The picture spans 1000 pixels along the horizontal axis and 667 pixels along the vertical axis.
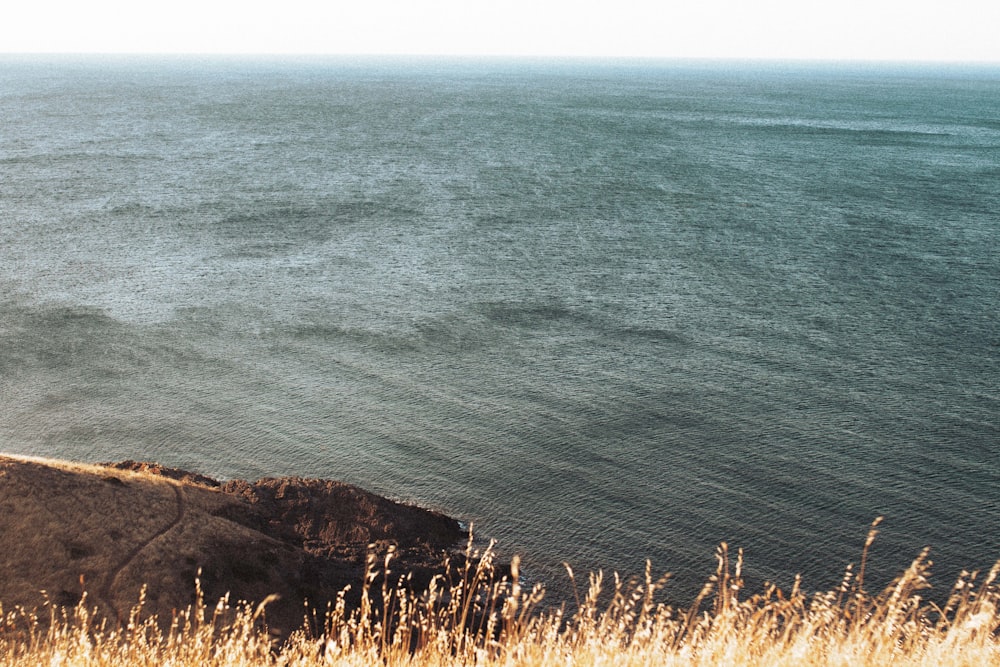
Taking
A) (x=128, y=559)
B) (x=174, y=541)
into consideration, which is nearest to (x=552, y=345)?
(x=174, y=541)

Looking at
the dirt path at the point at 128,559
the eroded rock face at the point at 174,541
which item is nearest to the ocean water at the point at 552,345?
the eroded rock face at the point at 174,541

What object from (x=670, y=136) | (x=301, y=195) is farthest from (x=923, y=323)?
(x=670, y=136)

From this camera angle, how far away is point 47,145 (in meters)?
81.9

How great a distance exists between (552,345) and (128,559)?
19.3m

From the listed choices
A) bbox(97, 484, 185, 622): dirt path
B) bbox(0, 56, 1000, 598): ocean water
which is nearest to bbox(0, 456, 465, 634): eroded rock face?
bbox(97, 484, 185, 622): dirt path

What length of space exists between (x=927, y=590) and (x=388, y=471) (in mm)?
13910

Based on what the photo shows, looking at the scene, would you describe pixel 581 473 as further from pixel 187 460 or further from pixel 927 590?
pixel 187 460

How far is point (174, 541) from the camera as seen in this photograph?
57.3 feet

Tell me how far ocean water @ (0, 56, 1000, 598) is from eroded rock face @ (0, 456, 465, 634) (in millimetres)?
3313

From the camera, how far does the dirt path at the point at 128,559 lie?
51.8 feet

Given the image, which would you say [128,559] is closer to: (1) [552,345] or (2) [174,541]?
(2) [174,541]

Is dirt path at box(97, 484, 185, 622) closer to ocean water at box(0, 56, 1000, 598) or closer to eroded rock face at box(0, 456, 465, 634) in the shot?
eroded rock face at box(0, 456, 465, 634)

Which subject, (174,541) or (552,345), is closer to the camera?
(174,541)

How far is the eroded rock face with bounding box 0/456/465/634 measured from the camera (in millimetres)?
16047
